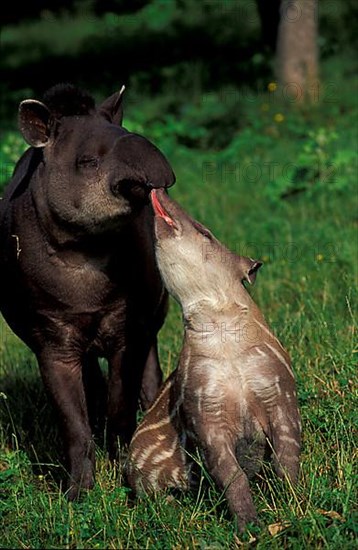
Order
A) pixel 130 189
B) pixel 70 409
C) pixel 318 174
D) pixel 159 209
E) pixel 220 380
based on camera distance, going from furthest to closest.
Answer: pixel 318 174 → pixel 70 409 → pixel 130 189 → pixel 159 209 → pixel 220 380

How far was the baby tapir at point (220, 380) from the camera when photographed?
4.69m

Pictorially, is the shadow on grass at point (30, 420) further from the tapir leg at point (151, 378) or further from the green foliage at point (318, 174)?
the green foliage at point (318, 174)

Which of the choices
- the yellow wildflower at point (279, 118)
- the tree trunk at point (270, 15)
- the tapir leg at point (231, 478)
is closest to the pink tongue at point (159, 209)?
the tapir leg at point (231, 478)

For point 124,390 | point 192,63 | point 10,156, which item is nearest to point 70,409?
point 124,390

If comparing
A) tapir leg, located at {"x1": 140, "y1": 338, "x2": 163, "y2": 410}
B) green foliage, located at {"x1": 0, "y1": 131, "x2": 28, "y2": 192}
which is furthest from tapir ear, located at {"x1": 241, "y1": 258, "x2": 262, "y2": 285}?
green foliage, located at {"x1": 0, "y1": 131, "x2": 28, "y2": 192}

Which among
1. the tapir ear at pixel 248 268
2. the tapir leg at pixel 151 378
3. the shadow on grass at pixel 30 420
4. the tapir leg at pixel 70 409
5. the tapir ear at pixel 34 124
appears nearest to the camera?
the tapir ear at pixel 248 268

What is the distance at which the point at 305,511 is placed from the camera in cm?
454

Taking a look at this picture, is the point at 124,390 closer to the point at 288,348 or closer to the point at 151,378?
the point at 151,378

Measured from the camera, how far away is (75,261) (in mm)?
5438

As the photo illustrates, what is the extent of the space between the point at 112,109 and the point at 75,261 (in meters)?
0.78

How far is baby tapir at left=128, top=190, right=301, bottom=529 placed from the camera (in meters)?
4.69

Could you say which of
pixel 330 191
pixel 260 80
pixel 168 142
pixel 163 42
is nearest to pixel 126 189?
pixel 330 191

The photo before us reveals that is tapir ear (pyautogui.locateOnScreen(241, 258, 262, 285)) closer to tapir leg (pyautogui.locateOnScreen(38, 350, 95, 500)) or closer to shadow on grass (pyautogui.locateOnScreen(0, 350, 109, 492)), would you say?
tapir leg (pyautogui.locateOnScreen(38, 350, 95, 500))

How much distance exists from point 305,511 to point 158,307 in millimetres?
1741
